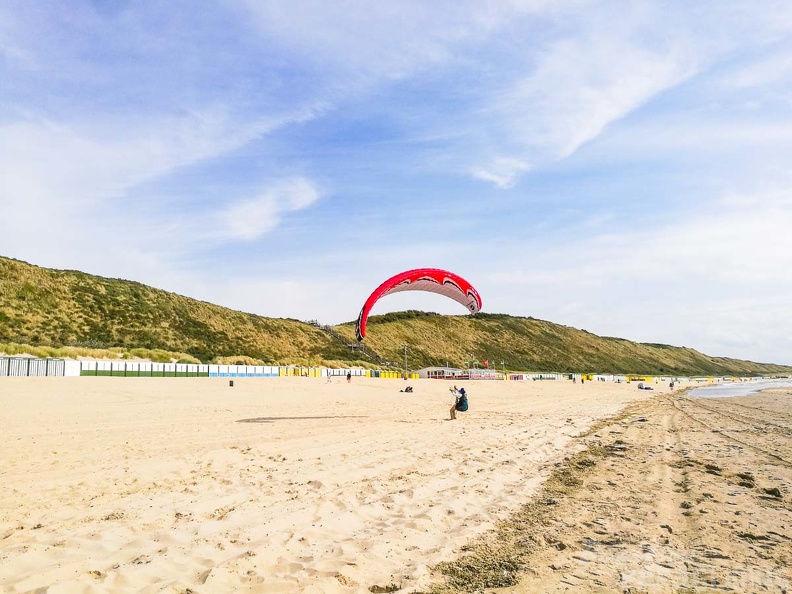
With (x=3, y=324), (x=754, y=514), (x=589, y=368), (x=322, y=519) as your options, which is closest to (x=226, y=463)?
(x=322, y=519)

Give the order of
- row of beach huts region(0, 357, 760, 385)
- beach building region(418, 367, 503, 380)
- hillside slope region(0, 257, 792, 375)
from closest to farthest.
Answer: row of beach huts region(0, 357, 760, 385), hillside slope region(0, 257, 792, 375), beach building region(418, 367, 503, 380)

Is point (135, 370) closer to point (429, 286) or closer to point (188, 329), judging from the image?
point (429, 286)

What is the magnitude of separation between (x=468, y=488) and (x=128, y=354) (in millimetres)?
45068

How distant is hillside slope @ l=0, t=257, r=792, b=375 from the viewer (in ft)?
199

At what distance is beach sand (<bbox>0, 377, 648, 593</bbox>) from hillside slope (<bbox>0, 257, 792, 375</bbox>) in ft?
163

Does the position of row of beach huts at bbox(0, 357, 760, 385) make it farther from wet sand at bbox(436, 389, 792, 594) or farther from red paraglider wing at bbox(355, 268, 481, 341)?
wet sand at bbox(436, 389, 792, 594)

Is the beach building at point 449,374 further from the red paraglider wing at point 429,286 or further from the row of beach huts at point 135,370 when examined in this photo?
the red paraglider wing at point 429,286

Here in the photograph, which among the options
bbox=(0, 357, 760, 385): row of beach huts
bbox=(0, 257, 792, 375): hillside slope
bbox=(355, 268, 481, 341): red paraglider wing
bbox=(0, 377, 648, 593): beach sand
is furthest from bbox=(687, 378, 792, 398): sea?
bbox=(0, 257, 792, 375): hillside slope

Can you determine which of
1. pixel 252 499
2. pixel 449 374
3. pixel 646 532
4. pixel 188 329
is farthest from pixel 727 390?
pixel 188 329

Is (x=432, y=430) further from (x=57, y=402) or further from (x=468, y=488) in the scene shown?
(x=57, y=402)

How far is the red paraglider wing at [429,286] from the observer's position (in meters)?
24.9

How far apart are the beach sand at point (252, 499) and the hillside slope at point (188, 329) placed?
49.7 metres

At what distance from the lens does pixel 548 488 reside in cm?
844

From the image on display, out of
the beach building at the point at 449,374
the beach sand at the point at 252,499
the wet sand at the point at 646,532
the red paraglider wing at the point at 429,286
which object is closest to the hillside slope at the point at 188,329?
the beach building at the point at 449,374
